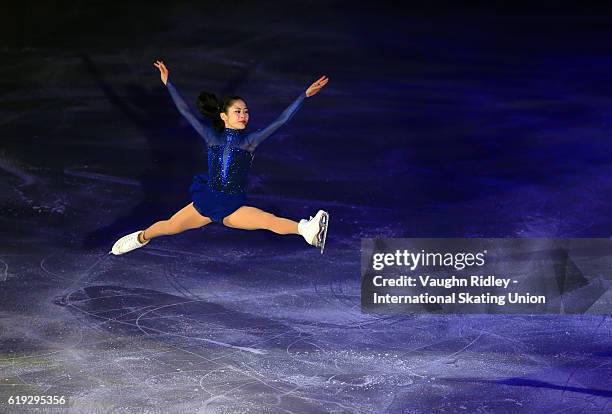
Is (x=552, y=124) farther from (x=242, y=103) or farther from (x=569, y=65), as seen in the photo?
(x=242, y=103)

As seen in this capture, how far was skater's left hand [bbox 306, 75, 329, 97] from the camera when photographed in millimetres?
4957

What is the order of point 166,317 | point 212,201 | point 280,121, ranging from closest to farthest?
point 280,121 < point 212,201 < point 166,317

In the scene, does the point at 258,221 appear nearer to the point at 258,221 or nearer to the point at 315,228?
the point at 258,221

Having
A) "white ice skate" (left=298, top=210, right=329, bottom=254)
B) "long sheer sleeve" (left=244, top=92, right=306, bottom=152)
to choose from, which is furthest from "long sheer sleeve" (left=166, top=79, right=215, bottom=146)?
"white ice skate" (left=298, top=210, right=329, bottom=254)

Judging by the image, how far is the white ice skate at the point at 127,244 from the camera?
17.1 feet

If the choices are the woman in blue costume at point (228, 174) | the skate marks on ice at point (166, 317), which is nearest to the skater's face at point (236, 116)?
the woman in blue costume at point (228, 174)

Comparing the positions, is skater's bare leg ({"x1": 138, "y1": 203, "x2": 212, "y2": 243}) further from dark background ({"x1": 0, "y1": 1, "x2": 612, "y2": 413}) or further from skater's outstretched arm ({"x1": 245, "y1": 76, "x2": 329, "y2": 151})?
skater's outstretched arm ({"x1": 245, "y1": 76, "x2": 329, "y2": 151})

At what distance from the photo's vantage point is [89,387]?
5.11 meters

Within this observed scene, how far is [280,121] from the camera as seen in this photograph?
16.4ft

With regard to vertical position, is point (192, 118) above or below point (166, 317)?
above

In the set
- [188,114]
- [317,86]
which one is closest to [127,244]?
[188,114]

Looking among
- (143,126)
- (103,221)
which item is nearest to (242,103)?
(143,126)

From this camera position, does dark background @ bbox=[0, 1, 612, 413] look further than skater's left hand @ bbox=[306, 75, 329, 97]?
Yes

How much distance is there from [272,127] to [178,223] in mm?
801
